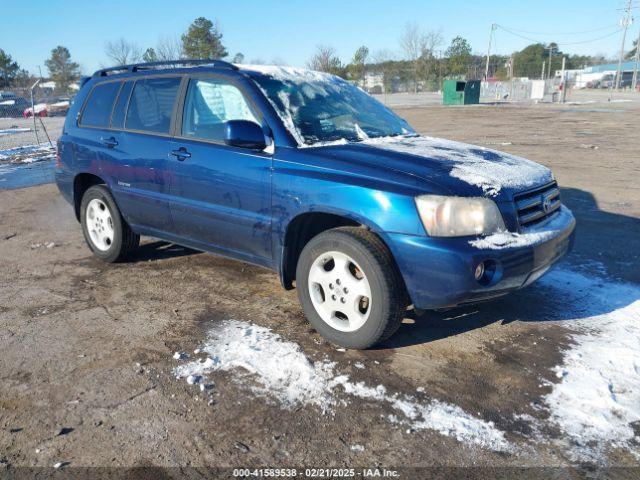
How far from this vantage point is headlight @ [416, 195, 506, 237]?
304 centimetres

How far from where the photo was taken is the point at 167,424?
2.68 metres

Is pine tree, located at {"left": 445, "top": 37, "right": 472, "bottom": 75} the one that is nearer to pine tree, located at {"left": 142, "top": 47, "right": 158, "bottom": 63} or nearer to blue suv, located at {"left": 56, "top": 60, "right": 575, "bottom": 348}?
pine tree, located at {"left": 142, "top": 47, "right": 158, "bottom": 63}

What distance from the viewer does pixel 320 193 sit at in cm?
337

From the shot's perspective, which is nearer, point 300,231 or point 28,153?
point 300,231

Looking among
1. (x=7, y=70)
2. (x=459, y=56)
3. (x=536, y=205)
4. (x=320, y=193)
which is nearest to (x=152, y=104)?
(x=320, y=193)

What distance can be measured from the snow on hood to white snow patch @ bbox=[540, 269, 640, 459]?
106 centimetres

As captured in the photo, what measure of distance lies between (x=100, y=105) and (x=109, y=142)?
1.74 ft

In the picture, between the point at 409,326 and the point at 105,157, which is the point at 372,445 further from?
the point at 105,157

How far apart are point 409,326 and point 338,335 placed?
63 centimetres

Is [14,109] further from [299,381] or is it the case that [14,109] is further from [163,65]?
[299,381]

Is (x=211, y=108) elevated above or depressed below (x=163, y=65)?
below

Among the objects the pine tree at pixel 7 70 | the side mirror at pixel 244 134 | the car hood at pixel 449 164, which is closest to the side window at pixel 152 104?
the side mirror at pixel 244 134

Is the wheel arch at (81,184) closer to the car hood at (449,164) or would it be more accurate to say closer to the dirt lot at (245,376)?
the dirt lot at (245,376)

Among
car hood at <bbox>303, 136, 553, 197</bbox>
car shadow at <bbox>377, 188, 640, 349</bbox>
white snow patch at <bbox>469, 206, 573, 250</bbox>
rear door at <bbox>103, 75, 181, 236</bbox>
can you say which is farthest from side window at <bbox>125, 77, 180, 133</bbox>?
white snow patch at <bbox>469, 206, 573, 250</bbox>
